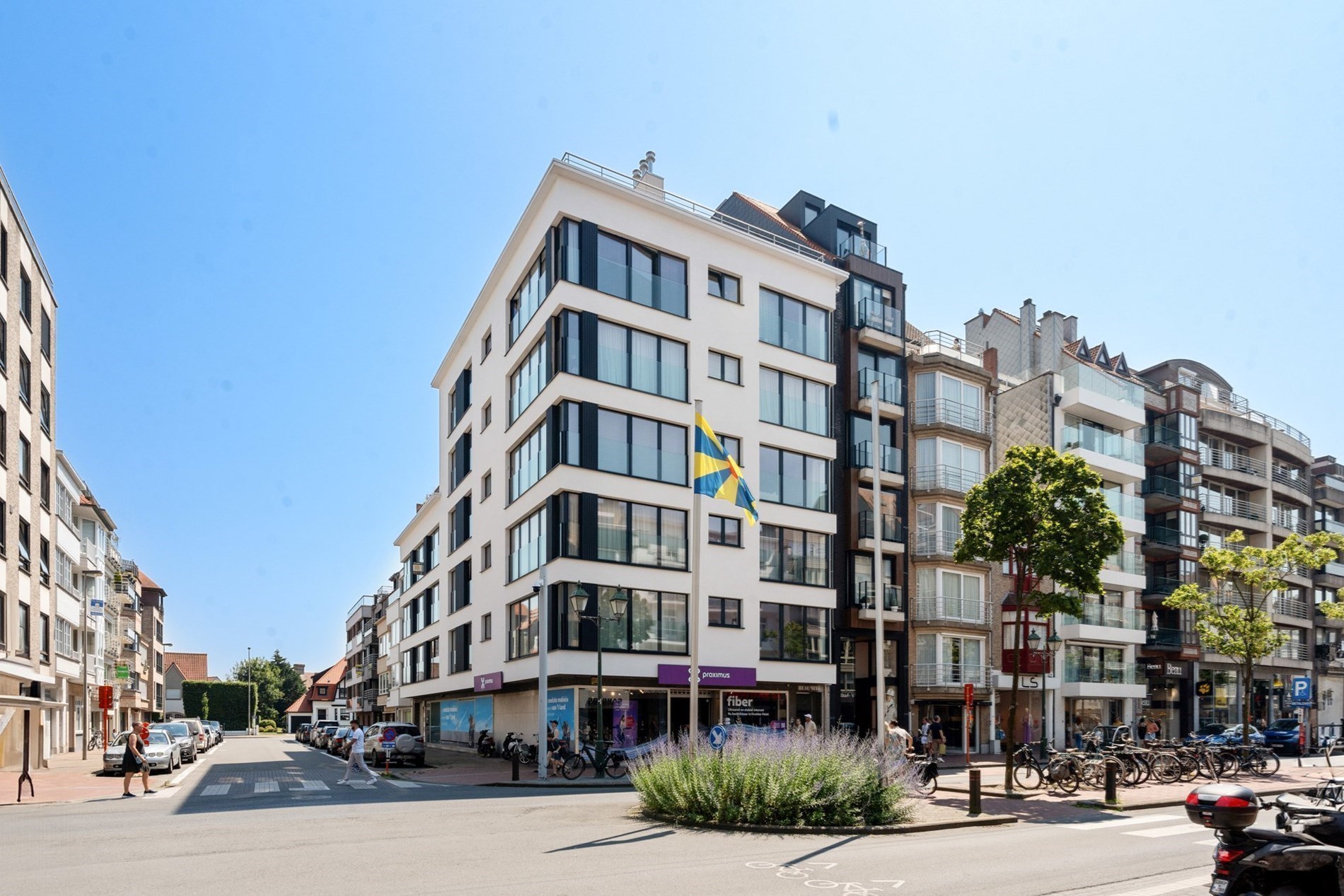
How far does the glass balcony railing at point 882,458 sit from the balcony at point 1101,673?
42.1ft

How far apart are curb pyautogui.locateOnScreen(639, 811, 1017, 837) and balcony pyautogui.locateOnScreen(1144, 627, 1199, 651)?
124 ft

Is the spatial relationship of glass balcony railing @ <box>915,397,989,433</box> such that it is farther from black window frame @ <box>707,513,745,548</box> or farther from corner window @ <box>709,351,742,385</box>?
black window frame @ <box>707,513,745,548</box>

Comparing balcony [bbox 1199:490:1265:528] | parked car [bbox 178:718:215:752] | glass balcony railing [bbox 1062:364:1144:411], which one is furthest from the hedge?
balcony [bbox 1199:490:1265:528]

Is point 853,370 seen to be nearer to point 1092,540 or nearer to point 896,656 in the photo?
point 896,656

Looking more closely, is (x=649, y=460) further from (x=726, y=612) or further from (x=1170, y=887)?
(x=1170, y=887)

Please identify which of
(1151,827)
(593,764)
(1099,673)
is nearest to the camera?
(1151,827)

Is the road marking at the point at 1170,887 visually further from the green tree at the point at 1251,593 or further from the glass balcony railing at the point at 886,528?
the glass balcony railing at the point at 886,528

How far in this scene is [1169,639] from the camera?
51.6 m

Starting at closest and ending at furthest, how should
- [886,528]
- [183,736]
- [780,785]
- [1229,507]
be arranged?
[780,785] → [183,736] → [886,528] → [1229,507]

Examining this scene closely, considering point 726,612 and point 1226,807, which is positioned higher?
point 1226,807

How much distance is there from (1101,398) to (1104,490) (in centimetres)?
431

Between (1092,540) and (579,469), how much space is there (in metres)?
15.5

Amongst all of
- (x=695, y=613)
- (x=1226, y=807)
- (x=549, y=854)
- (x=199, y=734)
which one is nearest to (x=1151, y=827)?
(x=695, y=613)

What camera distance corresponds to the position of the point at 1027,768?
23.5m
